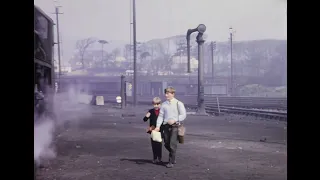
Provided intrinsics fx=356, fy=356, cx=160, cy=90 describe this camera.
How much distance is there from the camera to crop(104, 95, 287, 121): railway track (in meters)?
20.0

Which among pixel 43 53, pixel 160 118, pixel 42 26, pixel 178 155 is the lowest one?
pixel 178 155

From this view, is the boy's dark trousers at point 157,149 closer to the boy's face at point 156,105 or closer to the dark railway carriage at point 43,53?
the boy's face at point 156,105

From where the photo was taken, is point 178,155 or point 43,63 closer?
point 178,155

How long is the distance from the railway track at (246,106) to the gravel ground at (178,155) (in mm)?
5764

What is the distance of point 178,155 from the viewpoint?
9039 mm

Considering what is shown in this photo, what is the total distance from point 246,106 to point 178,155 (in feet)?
65.4

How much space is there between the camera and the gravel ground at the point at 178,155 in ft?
23.0

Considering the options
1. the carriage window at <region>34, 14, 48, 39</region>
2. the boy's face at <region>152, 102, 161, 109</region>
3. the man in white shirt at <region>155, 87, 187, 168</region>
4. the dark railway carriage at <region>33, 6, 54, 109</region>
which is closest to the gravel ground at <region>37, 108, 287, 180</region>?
the man in white shirt at <region>155, 87, 187, 168</region>

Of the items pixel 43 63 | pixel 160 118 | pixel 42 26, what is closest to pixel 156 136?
pixel 160 118

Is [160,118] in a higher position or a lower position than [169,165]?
higher

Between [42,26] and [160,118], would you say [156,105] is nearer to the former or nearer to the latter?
[160,118]
